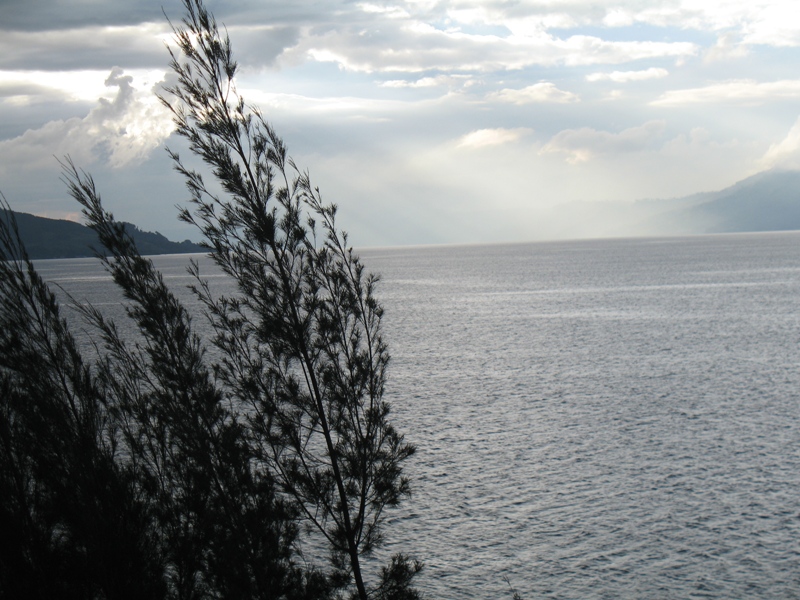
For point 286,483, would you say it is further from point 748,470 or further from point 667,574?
point 748,470

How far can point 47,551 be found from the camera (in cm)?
1116

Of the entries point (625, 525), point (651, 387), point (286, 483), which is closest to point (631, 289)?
point (651, 387)

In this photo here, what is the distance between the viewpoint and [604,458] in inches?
1281

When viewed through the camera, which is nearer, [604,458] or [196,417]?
[196,417]

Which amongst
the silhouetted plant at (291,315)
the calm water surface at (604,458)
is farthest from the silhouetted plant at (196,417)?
the calm water surface at (604,458)

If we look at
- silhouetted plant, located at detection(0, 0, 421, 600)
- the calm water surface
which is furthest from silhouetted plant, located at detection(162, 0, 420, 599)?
the calm water surface

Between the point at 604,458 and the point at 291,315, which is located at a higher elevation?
the point at 291,315

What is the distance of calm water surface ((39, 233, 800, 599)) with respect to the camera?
73.4ft

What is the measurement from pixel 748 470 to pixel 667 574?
10626 millimetres

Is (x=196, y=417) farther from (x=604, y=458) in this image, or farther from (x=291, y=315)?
(x=604, y=458)

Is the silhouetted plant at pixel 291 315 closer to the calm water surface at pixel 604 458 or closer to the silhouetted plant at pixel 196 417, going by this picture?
the silhouetted plant at pixel 196 417

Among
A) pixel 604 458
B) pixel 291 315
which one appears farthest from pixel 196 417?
pixel 604 458

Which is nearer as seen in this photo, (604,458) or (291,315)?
(291,315)

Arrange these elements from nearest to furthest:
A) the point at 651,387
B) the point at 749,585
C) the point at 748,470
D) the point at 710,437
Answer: the point at 749,585 → the point at 748,470 → the point at 710,437 → the point at 651,387
